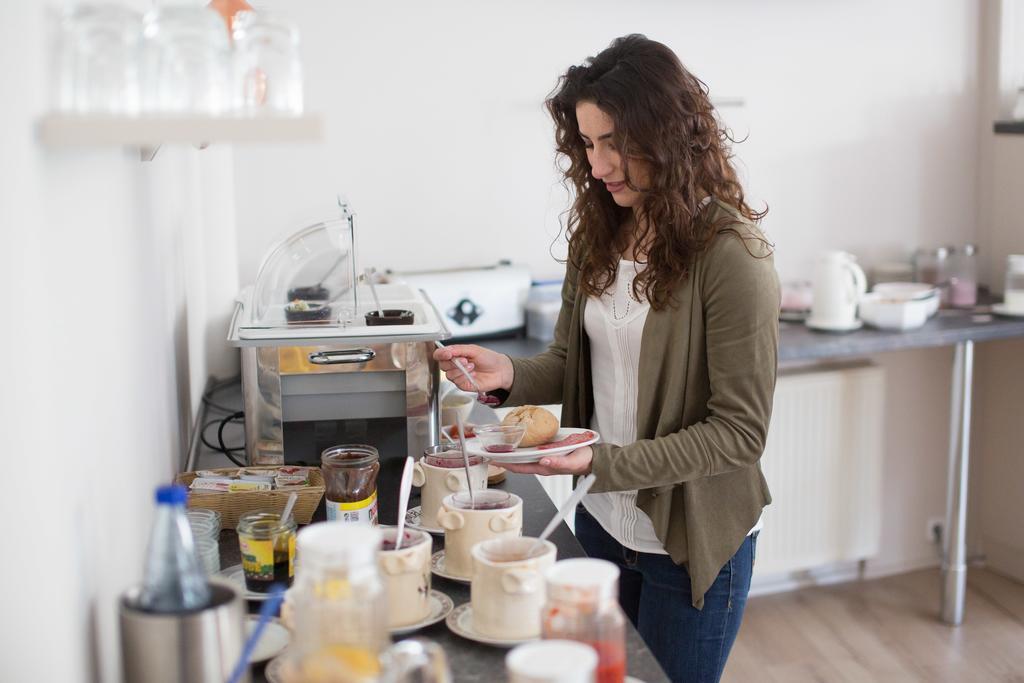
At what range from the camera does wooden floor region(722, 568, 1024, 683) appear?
2.78 metres

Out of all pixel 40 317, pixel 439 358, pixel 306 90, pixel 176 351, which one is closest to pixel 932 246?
pixel 306 90

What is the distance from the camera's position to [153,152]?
1.38m

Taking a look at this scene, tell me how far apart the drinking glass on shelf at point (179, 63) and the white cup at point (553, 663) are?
1.62 ft

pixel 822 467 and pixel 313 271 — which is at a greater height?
pixel 313 271

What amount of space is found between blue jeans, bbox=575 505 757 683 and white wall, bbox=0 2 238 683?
2.35ft

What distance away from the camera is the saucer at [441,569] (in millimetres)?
1218

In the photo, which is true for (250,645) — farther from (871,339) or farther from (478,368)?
(871,339)

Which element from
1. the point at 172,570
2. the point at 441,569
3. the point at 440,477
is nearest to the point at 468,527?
the point at 441,569

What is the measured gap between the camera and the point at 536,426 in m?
1.51

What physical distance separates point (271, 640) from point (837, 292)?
2151 mm

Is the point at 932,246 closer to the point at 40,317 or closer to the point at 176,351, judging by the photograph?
the point at 176,351

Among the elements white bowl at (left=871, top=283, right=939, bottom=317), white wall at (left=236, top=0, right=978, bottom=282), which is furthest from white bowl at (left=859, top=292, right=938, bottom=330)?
white wall at (left=236, top=0, right=978, bottom=282)

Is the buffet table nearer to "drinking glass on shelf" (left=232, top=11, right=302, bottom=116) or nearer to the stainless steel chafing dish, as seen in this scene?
the stainless steel chafing dish

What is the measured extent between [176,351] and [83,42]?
1.09m
